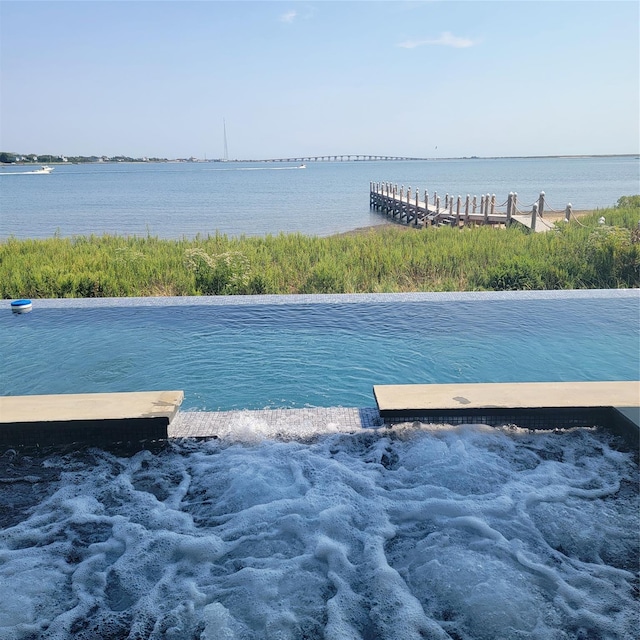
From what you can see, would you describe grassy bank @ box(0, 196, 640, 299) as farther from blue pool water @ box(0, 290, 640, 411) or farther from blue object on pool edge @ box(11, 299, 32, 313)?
blue object on pool edge @ box(11, 299, 32, 313)

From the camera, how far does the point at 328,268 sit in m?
8.86

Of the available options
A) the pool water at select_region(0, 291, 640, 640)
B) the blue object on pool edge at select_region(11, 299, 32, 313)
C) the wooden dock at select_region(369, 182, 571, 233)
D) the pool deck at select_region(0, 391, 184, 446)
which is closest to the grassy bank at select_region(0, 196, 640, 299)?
the blue object on pool edge at select_region(11, 299, 32, 313)

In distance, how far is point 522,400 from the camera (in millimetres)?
4164

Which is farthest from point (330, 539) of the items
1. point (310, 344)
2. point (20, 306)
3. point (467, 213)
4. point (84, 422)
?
point (467, 213)

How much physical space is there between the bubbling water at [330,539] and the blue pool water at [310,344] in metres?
0.95

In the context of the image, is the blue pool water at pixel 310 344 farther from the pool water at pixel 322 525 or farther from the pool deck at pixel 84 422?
the pool deck at pixel 84 422

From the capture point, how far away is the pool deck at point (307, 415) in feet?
13.0

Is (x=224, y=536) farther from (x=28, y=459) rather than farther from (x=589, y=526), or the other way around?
(x=589, y=526)

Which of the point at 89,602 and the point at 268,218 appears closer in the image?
the point at 89,602

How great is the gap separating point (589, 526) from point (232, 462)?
7.00 ft

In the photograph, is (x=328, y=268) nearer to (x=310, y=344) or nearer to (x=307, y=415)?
(x=310, y=344)

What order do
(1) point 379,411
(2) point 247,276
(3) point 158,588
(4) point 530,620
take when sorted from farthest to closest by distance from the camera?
(2) point 247,276
(1) point 379,411
(3) point 158,588
(4) point 530,620

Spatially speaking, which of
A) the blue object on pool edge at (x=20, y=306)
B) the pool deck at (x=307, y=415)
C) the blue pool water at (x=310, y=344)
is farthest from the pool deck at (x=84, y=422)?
the blue object on pool edge at (x=20, y=306)

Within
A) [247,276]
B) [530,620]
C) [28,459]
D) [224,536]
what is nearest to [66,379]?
[28,459]
